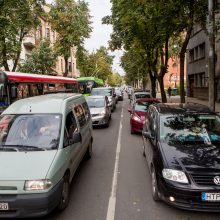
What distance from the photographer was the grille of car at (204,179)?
4973 mm

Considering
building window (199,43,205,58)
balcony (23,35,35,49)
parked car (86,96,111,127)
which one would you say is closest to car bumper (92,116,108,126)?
parked car (86,96,111,127)

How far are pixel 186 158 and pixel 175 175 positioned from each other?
446 millimetres

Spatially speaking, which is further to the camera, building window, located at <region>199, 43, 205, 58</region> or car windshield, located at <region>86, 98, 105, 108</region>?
building window, located at <region>199, 43, 205, 58</region>

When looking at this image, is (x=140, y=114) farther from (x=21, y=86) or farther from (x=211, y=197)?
(x=211, y=197)

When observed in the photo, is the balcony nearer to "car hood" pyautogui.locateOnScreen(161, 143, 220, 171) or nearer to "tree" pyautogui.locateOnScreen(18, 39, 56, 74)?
"tree" pyautogui.locateOnScreen(18, 39, 56, 74)

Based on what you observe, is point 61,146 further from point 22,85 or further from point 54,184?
point 22,85

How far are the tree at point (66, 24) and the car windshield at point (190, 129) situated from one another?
33.9m

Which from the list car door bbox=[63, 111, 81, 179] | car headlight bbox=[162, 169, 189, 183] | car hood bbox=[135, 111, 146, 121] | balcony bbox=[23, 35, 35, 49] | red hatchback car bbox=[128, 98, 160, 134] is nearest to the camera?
car headlight bbox=[162, 169, 189, 183]

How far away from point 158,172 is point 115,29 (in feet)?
81.0

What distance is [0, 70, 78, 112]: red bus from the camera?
13398mm

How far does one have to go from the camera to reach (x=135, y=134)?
1364 cm

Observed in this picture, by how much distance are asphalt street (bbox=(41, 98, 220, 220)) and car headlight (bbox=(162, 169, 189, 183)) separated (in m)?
0.63

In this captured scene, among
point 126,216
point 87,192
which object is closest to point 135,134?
point 87,192

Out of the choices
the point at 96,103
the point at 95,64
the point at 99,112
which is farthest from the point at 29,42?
the point at 95,64
